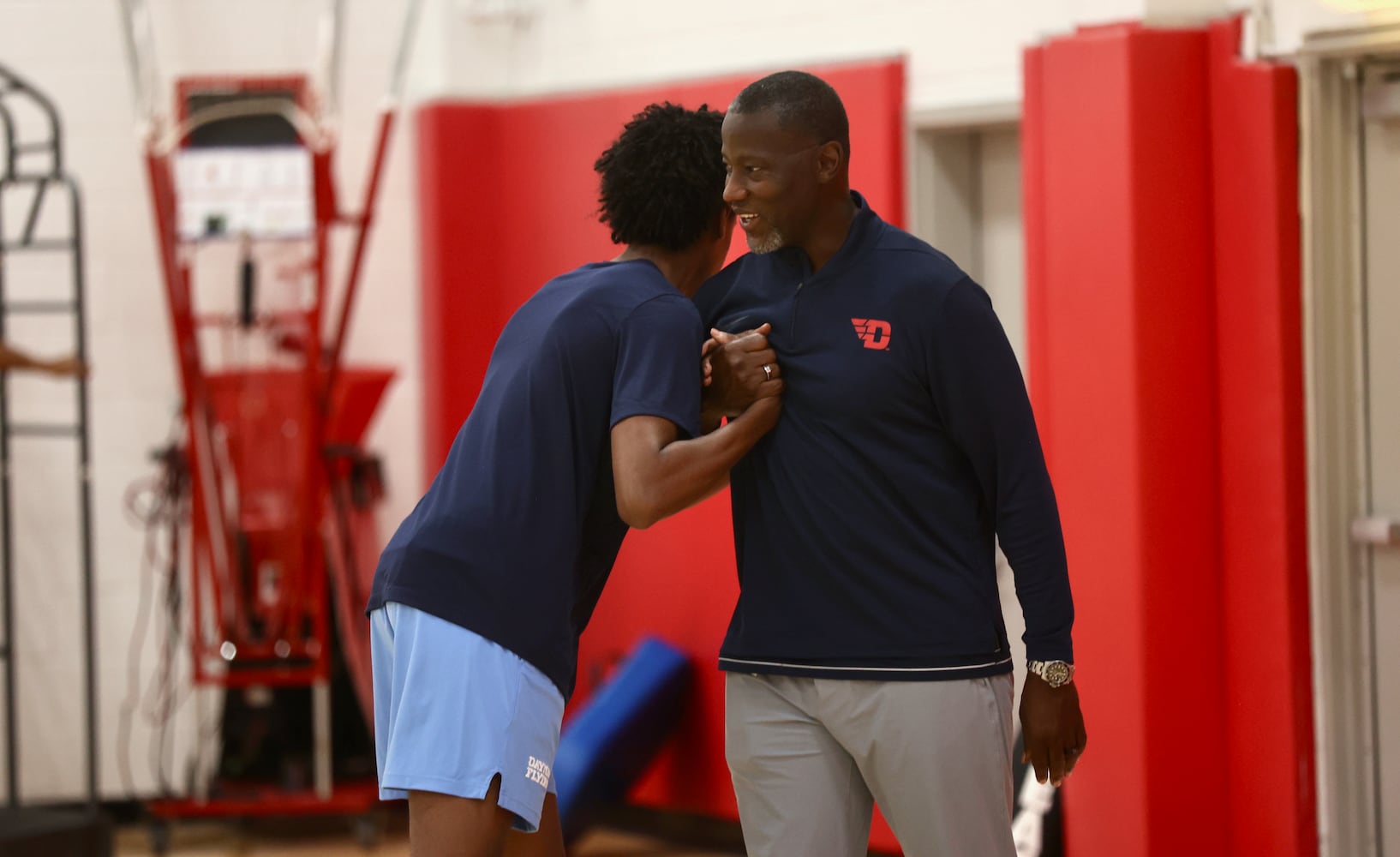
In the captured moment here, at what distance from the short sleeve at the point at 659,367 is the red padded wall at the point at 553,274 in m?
2.22

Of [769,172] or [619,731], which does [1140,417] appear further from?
[619,731]

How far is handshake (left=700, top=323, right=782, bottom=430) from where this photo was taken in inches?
84.3

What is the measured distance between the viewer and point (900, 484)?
2.11 meters

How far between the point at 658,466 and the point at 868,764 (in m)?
0.51

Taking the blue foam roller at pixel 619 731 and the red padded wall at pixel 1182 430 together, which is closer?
the red padded wall at pixel 1182 430

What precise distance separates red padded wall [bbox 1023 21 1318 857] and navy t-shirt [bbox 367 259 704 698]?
1.66 m

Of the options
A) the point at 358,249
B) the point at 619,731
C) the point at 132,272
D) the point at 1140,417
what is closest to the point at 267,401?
the point at 358,249

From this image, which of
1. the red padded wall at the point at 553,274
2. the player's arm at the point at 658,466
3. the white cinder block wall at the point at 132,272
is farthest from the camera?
the white cinder block wall at the point at 132,272

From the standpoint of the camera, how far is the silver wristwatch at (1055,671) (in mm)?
2102

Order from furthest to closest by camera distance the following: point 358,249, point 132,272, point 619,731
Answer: point 132,272
point 358,249
point 619,731

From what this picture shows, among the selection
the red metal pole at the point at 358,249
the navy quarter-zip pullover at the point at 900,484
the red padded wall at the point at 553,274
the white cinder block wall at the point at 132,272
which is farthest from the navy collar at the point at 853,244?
the white cinder block wall at the point at 132,272

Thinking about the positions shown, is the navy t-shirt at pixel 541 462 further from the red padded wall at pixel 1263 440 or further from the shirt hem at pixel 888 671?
the red padded wall at pixel 1263 440

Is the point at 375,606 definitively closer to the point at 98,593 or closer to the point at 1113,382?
the point at 1113,382

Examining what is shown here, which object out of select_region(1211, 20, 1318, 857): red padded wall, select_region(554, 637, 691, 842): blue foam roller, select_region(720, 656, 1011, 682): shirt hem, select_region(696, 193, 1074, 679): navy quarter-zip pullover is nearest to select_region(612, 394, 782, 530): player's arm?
select_region(696, 193, 1074, 679): navy quarter-zip pullover
